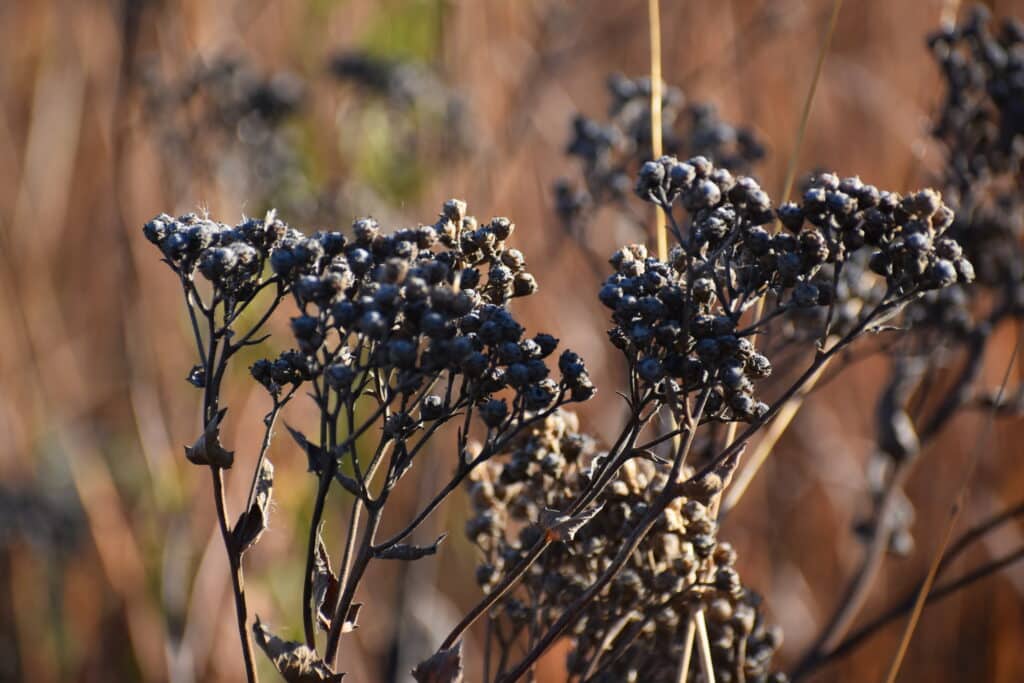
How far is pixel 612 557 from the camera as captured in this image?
1.83m

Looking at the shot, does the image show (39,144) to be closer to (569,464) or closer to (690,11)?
(690,11)

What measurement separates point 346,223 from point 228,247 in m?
2.84

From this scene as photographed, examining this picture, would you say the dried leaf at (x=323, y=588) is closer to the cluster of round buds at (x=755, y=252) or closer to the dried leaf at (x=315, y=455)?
the dried leaf at (x=315, y=455)

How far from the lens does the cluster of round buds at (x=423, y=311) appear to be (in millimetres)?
1389

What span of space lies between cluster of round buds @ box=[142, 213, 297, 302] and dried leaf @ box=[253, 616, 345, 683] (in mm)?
528

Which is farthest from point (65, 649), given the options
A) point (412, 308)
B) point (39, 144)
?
point (412, 308)

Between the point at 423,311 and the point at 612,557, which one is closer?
the point at 423,311

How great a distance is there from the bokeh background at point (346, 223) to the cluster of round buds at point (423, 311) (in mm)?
1780

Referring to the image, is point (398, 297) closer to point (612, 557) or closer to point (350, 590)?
point (350, 590)

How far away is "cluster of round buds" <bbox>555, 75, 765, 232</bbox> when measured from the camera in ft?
9.31

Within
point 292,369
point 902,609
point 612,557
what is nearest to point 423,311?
point 292,369

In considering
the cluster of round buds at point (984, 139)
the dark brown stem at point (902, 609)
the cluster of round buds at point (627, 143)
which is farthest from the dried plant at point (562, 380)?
the cluster of round buds at point (984, 139)

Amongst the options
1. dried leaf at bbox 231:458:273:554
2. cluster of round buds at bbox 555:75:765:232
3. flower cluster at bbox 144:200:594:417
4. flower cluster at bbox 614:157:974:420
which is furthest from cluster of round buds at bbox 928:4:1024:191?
dried leaf at bbox 231:458:273:554

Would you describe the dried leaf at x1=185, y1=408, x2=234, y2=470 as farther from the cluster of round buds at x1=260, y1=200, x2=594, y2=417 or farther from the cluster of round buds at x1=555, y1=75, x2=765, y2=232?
the cluster of round buds at x1=555, y1=75, x2=765, y2=232
